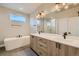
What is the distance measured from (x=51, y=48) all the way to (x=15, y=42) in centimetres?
60

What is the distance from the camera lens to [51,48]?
1.48 m

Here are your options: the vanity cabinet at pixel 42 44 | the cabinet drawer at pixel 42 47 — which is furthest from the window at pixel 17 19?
the cabinet drawer at pixel 42 47

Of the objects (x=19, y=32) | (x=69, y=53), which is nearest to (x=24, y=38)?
(x=19, y=32)

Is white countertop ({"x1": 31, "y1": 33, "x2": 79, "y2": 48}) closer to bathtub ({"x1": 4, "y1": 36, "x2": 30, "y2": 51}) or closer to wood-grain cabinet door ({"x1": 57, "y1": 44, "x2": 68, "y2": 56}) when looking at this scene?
wood-grain cabinet door ({"x1": 57, "y1": 44, "x2": 68, "y2": 56})

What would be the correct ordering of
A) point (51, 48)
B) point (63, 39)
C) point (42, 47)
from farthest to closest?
point (42, 47)
point (51, 48)
point (63, 39)

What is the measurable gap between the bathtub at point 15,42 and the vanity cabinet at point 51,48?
12 centimetres

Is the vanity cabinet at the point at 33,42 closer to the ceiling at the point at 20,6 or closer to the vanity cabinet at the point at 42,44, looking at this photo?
the vanity cabinet at the point at 42,44

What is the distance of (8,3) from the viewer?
112cm

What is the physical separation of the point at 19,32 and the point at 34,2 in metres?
0.50

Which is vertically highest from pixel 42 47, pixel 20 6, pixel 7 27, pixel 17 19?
pixel 20 6

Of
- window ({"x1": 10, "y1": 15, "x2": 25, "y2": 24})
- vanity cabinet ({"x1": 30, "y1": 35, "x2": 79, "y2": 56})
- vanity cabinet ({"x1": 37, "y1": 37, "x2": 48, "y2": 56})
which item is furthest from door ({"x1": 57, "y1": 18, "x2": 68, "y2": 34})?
window ({"x1": 10, "y1": 15, "x2": 25, "y2": 24})

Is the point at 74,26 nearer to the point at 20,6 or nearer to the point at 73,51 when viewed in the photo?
the point at 73,51

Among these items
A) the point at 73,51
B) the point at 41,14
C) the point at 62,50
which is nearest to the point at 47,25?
the point at 41,14

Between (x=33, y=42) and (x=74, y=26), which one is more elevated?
(x=74, y=26)
